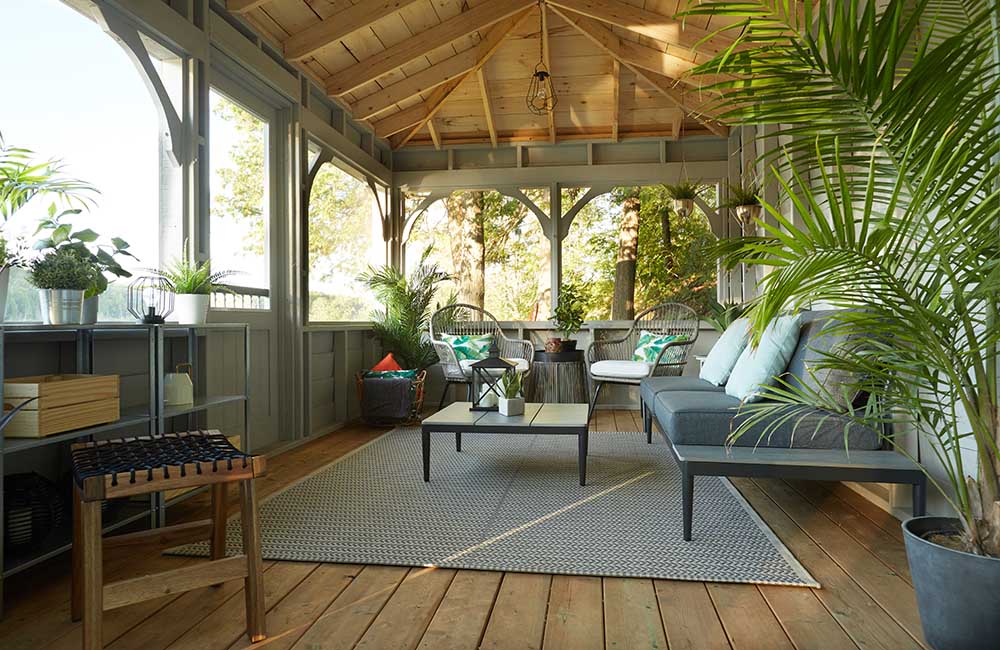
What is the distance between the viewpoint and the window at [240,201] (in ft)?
11.9

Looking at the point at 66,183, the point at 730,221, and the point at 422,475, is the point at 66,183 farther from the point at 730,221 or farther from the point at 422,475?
the point at 730,221

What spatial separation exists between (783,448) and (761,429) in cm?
11

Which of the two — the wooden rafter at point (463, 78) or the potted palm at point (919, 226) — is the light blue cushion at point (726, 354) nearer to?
the potted palm at point (919, 226)

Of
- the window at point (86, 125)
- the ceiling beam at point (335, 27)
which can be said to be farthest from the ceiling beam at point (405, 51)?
the window at point (86, 125)

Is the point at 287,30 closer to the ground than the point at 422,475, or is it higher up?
higher up

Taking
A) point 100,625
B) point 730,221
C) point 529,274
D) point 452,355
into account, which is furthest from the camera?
point 529,274

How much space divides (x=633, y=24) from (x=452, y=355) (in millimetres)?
2853

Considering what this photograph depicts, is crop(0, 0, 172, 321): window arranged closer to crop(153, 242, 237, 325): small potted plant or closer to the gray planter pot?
crop(153, 242, 237, 325): small potted plant

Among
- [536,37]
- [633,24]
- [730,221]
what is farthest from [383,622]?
[730,221]

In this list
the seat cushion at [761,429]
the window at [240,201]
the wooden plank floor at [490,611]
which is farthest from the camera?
the window at [240,201]

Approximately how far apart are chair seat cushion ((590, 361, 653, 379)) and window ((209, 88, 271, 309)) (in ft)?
8.46

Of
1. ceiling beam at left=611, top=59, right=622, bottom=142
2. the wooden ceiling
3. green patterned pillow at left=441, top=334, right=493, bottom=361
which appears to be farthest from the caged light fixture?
green patterned pillow at left=441, top=334, right=493, bottom=361

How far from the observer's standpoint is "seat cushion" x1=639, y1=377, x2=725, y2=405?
12.0ft

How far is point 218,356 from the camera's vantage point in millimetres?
3525
